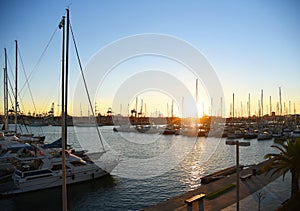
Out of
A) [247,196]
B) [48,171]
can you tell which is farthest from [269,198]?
[48,171]

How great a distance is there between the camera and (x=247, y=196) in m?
19.1

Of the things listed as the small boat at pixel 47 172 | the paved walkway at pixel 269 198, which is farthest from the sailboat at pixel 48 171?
the paved walkway at pixel 269 198

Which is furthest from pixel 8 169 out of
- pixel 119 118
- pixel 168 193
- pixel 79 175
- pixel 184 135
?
pixel 119 118

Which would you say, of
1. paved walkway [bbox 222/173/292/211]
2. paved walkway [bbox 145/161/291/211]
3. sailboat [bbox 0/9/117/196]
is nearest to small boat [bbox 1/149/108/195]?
sailboat [bbox 0/9/117/196]

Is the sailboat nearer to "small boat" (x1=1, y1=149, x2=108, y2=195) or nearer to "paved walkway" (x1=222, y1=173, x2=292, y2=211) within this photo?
"small boat" (x1=1, y1=149, x2=108, y2=195)

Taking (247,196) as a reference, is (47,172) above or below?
above

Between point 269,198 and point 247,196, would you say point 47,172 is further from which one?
point 269,198

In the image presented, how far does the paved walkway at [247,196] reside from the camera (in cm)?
1711

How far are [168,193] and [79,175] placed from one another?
10009mm

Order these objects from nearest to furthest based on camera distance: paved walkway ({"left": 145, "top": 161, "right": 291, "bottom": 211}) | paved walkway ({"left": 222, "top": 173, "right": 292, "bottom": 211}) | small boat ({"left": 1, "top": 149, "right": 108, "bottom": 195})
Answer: paved walkway ({"left": 222, "top": 173, "right": 292, "bottom": 211}) < paved walkway ({"left": 145, "top": 161, "right": 291, "bottom": 211}) < small boat ({"left": 1, "top": 149, "right": 108, "bottom": 195})

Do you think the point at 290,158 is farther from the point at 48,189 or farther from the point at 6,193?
the point at 6,193

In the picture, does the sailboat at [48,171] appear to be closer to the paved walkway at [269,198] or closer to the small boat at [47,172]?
the small boat at [47,172]

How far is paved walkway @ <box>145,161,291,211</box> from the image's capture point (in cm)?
1711

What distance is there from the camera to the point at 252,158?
46.8 m
